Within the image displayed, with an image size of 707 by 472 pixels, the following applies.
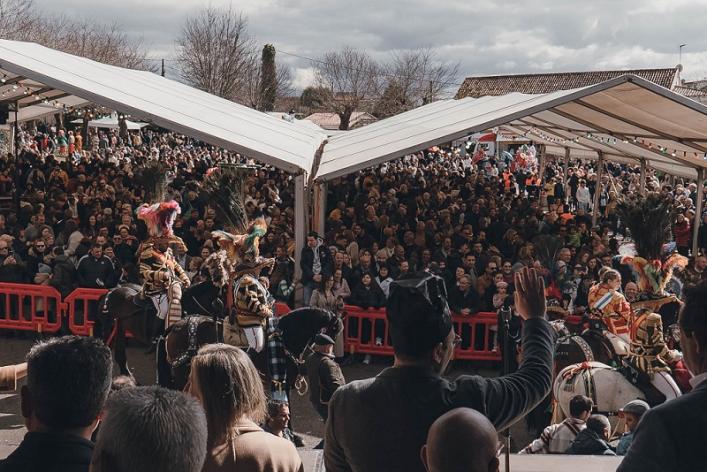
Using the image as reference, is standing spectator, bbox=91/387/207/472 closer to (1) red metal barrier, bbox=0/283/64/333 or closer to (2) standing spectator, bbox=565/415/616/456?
(2) standing spectator, bbox=565/415/616/456

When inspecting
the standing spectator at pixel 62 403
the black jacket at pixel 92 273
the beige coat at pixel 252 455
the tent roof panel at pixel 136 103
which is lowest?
the black jacket at pixel 92 273

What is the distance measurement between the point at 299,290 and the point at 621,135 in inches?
313

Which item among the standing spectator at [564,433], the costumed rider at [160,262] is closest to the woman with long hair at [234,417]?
the standing spectator at [564,433]

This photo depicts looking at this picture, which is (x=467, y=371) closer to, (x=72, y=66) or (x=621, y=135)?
(x=621, y=135)

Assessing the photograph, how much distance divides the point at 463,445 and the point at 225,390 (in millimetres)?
1060

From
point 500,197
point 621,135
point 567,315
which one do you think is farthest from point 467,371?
point 500,197

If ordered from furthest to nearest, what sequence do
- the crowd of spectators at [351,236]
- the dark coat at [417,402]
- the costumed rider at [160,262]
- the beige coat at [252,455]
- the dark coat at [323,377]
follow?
the crowd of spectators at [351,236] < the costumed rider at [160,262] < the dark coat at [323,377] < the beige coat at [252,455] < the dark coat at [417,402]

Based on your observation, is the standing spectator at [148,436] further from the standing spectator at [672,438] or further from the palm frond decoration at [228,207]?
the palm frond decoration at [228,207]

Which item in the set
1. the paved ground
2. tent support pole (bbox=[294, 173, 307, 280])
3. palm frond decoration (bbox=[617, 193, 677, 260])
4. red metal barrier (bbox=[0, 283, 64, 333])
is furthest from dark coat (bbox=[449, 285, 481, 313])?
red metal barrier (bbox=[0, 283, 64, 333])

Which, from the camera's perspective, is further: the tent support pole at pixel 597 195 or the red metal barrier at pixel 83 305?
the tent support pole at pixel 597 195

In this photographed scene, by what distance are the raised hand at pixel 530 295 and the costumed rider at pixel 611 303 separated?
5457 millimetres

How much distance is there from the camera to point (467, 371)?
33.0 feet

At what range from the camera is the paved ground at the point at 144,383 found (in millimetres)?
7719

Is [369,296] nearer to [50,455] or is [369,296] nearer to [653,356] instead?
[653,356]
